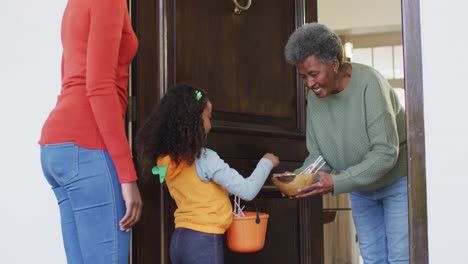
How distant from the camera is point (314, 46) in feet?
6.95

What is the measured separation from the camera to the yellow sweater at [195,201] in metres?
2.06

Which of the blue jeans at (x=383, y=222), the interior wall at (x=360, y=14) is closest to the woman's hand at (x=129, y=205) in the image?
the blue jeans at (x=383, y=222)

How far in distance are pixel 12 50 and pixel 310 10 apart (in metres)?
1.30

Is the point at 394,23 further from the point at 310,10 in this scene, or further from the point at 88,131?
the point at 88,131

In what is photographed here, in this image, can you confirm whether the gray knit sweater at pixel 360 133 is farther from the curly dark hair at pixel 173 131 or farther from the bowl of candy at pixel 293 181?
the curly dark hair at pixel 173 131

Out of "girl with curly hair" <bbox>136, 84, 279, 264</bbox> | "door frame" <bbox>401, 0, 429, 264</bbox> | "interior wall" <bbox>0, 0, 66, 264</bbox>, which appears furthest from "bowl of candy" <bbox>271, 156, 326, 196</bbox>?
"interior wall" <bbox>0, 0, 66, 264</bbox>

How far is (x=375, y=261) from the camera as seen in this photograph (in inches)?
88.7

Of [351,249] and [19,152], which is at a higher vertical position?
[19,152]

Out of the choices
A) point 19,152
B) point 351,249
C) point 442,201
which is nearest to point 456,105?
point 442,201

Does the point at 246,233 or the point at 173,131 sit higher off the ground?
the point at 173,131

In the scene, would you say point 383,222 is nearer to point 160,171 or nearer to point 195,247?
point 195,247

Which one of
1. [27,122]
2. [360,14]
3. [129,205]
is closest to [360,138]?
[129,205]

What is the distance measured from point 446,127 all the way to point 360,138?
2.18 feet

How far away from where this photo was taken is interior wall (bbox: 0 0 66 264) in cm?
235
